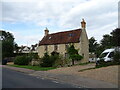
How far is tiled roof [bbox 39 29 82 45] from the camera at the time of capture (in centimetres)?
4128

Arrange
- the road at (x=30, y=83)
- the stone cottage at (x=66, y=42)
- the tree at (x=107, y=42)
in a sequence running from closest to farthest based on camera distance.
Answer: the road at (x=30, y=83) < the stone cottage at (x=66, y=42) < the tree at (x=107, y=42)

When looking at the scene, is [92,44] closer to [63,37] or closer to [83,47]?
[63,37]

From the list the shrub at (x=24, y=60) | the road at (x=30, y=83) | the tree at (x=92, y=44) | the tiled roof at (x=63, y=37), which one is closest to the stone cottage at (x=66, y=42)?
the tiled roof at (x=63, y=37)

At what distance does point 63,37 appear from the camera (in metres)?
44.6

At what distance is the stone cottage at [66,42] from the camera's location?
40.4m

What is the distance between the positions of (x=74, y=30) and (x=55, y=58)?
16113 mm

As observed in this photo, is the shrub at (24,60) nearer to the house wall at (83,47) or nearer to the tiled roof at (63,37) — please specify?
the house wall at (83,47)

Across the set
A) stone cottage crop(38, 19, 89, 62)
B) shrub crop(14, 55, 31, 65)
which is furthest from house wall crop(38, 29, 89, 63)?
shrub crop(14, 55, 31, 65)

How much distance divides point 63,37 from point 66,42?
2725 mm

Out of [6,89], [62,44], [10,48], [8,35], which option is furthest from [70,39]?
[8,35]

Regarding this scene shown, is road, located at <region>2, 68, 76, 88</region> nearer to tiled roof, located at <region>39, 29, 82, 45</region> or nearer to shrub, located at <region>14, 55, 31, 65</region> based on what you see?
shrub, located at <region>14, 55, 31, 65</region>

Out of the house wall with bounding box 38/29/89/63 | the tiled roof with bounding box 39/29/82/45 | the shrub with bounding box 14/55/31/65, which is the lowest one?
the shrub with bounding box 14/55/31/65

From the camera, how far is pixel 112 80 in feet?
42.2

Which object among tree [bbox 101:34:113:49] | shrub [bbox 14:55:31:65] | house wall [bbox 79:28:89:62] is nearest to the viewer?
shrub [bbox 14:55:31:65]
